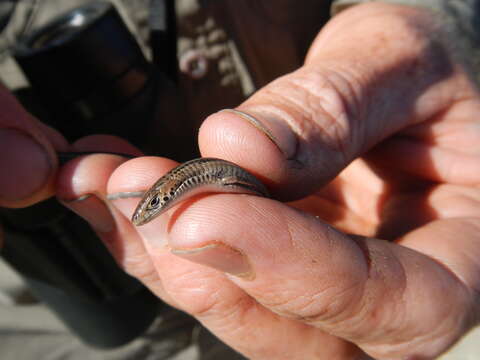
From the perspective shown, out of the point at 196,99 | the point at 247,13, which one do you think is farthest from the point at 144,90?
the point at 247,13

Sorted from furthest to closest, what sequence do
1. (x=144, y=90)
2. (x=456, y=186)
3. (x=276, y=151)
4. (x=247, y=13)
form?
(x=247, y=13) → (x=144, y=90) → (x=456, y=186) → (x=276, y=151)

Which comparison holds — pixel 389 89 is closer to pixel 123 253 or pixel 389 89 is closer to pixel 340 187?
pixel 340 187

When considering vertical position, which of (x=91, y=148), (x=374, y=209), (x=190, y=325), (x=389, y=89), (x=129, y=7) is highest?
(x=129, y=7)

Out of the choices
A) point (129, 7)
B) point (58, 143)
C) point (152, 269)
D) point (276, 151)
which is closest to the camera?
point (276, 151)

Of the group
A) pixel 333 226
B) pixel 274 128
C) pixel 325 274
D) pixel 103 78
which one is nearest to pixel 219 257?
pixel 325 274

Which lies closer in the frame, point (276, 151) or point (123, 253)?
point (276, 151)

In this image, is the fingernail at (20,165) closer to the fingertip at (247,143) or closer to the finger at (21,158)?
the finger at (21,158)

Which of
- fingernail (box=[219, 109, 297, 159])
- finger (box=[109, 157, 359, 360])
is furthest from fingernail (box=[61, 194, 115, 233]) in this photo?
fingernail (box=[219, 109, 297, 159])
